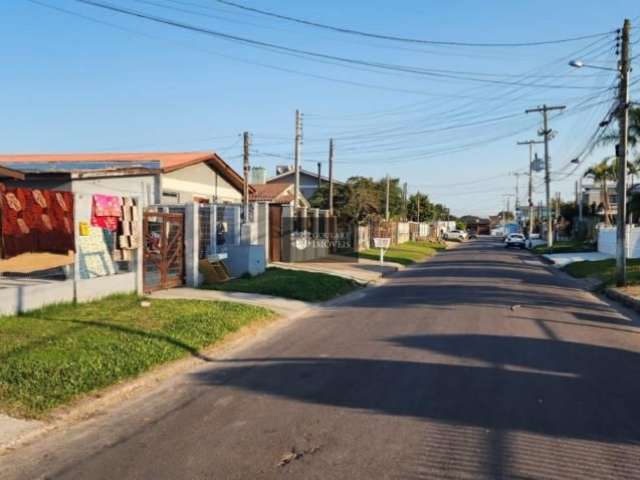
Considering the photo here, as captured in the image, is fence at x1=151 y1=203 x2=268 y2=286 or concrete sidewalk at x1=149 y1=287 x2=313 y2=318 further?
fence at x1=151 y1=203 x2=268 y2=286

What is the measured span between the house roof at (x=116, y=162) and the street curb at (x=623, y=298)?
16329 millimetres

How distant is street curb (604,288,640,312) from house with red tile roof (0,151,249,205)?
13475 millimetres

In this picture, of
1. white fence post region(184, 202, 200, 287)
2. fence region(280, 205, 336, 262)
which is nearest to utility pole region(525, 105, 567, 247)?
fence region(280, 205, 336, 262)

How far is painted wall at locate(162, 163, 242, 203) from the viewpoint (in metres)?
27.3

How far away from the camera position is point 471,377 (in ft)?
25.3

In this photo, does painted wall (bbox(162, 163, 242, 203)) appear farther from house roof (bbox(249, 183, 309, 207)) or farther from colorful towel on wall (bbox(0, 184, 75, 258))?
colorful towel on wall (bbox(0, 184, 75, 258))

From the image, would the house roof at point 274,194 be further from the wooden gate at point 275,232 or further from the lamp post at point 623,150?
the lamp post at point 623,150

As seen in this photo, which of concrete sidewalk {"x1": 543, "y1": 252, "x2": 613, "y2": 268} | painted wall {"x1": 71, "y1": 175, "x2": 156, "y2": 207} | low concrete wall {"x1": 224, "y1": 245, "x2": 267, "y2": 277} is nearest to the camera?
low concrete wall {"x1": 224, "y1": 245, "x2": 267, "y2": 277}

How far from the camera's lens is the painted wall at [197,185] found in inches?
1076

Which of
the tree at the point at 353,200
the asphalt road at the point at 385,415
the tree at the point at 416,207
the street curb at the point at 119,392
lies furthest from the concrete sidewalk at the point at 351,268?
the tree at the point at 416,207

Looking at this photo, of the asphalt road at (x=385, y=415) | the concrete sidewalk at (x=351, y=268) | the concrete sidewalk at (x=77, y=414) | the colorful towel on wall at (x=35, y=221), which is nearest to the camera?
the asphalt road at (x=385, y=415)

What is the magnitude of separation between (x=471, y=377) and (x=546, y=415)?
63.0 inches

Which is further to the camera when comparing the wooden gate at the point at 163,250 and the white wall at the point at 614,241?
the white wall at the point at 614,241

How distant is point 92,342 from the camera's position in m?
8.78
